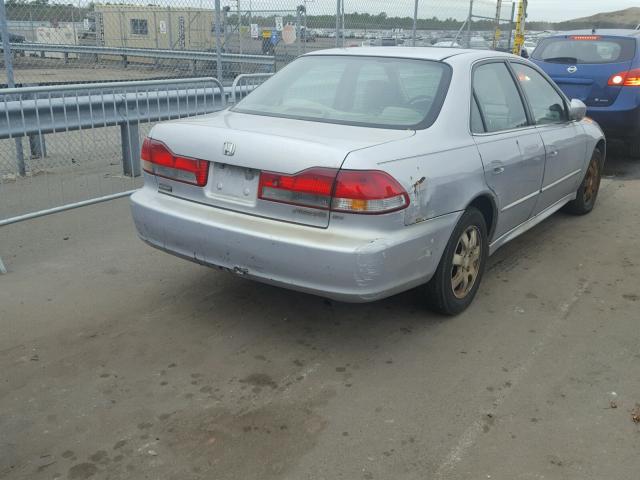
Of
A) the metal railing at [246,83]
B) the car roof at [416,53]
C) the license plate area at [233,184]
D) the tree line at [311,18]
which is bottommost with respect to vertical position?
the license plate area at [233,184]

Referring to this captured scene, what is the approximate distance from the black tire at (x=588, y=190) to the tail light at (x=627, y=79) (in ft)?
9.00

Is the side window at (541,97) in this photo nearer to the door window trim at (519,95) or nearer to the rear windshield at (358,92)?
the door window trim at (519,95)

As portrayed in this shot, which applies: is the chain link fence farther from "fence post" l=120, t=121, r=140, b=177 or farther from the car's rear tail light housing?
the car's rear tail light housing

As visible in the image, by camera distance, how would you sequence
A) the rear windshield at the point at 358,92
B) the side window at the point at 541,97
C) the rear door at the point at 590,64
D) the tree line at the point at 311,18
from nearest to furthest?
the rear windshield at the point at 358,92 < the side window at the point at 541,97 < the tree line at the point at 311,18 < the rear door at the point at 590,64

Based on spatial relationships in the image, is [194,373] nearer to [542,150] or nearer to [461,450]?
[461,450]

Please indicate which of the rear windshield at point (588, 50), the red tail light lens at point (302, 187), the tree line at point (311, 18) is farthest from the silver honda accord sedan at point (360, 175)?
the rear windshield at point (588, 50)

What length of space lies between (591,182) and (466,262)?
3044 millimetres

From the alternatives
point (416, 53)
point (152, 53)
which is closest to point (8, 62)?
point (152, 53)

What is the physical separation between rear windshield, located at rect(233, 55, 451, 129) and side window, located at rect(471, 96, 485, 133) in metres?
0.25

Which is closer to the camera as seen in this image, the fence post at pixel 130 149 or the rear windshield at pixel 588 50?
the fence post at pixel 130 149

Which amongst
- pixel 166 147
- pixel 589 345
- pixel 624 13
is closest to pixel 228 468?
pixel 166 147

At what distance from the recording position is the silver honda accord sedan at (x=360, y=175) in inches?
128

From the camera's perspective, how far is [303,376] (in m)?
3.41

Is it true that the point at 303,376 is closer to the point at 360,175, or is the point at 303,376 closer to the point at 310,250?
the point at 310,250
